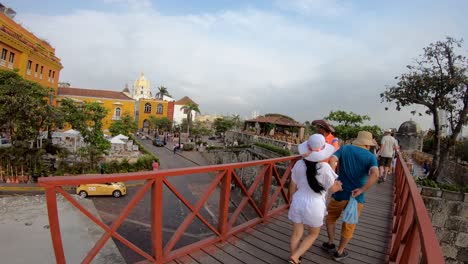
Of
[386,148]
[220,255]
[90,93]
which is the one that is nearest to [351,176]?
[220,255]

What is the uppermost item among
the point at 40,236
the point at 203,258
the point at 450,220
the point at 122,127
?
the point at 122,127

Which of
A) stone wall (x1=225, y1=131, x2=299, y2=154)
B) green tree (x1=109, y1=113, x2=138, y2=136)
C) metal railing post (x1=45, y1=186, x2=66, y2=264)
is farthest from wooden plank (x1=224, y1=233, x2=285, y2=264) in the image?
green tree (x1=109, y1=113, x2=138, y2=136)

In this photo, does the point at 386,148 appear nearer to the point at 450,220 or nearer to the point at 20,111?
the point at 450,220

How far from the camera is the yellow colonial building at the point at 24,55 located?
884 inches

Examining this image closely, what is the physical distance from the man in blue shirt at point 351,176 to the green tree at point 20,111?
18.6m

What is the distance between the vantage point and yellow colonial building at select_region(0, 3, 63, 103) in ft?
73.7

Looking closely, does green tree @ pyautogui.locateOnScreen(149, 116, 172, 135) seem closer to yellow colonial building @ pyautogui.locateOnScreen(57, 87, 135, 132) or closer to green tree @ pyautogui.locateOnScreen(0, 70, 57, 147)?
yellow colonial building @ pyautogui.locateOnScreen(57, 87, 135, 132)

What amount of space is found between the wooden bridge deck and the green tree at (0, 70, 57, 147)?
58.2ft

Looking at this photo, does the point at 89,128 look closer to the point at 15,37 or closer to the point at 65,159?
the point at 65,159

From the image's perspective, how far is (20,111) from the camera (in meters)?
16.1

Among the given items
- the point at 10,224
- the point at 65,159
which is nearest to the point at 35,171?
the point at 65,159

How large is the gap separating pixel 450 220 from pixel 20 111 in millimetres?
20801

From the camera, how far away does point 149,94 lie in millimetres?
83875

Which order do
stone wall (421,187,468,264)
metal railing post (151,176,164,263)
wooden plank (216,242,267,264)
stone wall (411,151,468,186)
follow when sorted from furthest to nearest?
stone wall (411,151,468,186), stone wall (421,187,468,264), wooden plank (216,242,267,264), metal railing post (151,176,164,263)
